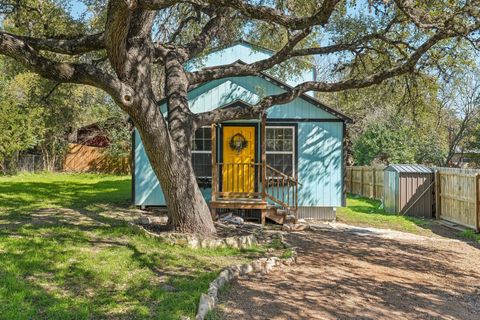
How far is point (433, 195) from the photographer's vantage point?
13281 mm

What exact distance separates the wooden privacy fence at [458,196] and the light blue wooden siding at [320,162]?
3250mm

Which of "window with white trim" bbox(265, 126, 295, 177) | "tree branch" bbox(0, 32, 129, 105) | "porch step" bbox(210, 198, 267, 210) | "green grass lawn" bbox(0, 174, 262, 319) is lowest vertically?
"green grass lawn" bbox(0, 174, 262, 319)

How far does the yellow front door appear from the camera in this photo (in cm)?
1158

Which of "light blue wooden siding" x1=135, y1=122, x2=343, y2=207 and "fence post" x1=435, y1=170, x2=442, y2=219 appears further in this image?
"fence post" x1=435, y1=170, x2=442, y2=219

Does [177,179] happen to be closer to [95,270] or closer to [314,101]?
[95,270]

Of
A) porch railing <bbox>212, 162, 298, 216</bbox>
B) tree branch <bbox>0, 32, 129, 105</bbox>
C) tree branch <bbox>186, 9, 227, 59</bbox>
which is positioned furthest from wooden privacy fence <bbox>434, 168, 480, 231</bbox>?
tree branch <bbox>0, 32, 129, 105</bbox>

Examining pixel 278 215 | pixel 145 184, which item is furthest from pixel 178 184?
pixel 145 184

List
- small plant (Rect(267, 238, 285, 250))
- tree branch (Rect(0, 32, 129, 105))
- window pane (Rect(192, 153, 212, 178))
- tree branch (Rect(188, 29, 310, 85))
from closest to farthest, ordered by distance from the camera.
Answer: tree branch (Rect(0, 32, 129, 105)), small plant (Rect(267, 238, 285, 250)), tree branch (Rect(188, 29, 310, 85)), window pane (Rect(192, 153, 212, 178))

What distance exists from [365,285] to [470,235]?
18.8 feet

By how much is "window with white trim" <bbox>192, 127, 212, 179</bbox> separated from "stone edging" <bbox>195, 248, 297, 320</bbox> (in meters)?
5.00

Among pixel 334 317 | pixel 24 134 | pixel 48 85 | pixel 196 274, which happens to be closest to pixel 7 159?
pixel 24 134

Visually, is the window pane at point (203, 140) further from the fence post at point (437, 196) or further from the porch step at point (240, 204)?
the fence post at point (437, 196)

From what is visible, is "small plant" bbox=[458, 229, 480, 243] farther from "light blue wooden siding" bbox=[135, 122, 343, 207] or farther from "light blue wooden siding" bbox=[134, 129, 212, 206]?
"light blue wooden siding" bbox=[134, 129, 212, 206]

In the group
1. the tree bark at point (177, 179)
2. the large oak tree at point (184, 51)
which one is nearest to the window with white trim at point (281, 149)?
the large oak tree at point (184, 51)
